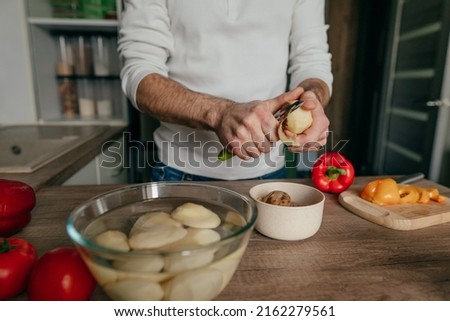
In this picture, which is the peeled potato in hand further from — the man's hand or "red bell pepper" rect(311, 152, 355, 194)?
"red bell pepper" rect(311, 152, 355, 194)

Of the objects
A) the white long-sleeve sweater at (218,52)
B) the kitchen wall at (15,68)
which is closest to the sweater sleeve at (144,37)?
the white long-sleeve sweater at (218,52)

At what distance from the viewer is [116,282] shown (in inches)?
14.6

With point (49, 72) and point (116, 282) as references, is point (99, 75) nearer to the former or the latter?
point (49, 72)

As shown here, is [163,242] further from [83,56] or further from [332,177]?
[83,56]

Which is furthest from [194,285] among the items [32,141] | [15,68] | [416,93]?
[416,93]

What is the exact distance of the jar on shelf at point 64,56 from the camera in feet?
6.87

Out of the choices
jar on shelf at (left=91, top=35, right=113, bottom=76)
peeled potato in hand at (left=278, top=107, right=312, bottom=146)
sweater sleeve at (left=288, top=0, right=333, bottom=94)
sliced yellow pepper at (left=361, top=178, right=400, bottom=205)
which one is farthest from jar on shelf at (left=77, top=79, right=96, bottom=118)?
sliced yellow pepper at (left=361, top=178, right=400, bottom=205)

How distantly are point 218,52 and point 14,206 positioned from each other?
676mm

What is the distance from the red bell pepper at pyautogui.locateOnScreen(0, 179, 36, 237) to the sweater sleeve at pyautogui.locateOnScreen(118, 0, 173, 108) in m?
0.41

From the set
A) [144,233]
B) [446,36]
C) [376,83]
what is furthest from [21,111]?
[376,83]

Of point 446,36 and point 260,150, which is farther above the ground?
point 446,36

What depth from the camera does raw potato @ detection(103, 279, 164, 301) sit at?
36 cm

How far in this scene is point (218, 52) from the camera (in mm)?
1001
